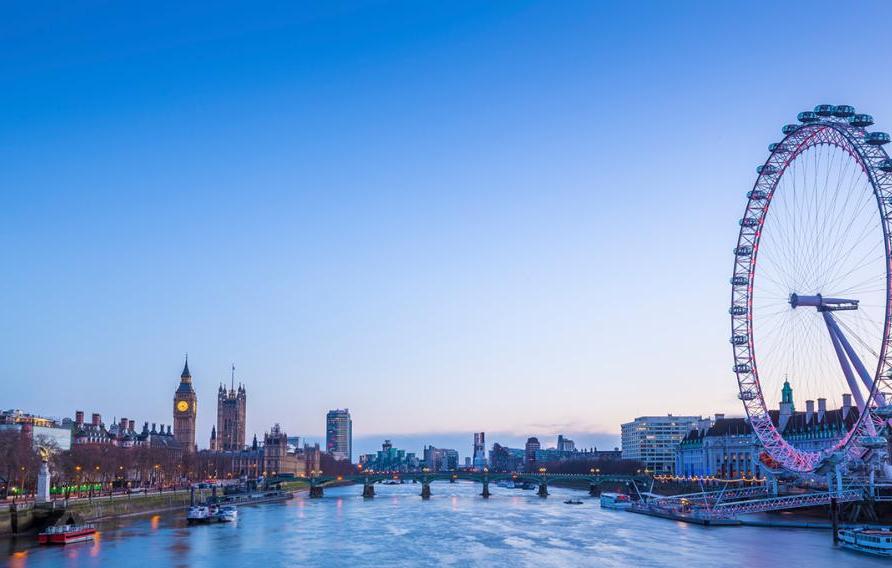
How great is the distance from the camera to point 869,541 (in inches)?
2726

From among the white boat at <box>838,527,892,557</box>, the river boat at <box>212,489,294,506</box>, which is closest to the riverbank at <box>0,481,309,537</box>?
the river boat at <box>212,489,294,506</box>

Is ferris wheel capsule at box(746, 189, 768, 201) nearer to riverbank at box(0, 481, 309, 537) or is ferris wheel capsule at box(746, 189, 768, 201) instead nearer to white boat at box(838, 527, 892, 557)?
white boat at box(838, 527, 892, 557)

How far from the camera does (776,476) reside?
105375mm

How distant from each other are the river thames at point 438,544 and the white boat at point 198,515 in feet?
5.43

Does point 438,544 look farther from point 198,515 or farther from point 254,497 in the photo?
point 254,497

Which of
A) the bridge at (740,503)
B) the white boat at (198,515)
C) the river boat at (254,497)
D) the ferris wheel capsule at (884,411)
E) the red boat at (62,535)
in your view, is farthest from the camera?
the river boat at (254,497)

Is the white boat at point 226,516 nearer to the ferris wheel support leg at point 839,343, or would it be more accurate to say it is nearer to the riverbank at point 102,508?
the riverbank at point 102,508

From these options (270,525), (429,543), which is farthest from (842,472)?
(270,525)

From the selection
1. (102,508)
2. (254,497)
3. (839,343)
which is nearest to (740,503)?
(839,343)

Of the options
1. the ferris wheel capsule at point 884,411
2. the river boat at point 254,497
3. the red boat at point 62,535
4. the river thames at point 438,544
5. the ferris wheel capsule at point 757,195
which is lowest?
the river boat at point 254,497

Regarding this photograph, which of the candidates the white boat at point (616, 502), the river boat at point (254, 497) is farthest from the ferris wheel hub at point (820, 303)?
the river boat at point (254, 497)

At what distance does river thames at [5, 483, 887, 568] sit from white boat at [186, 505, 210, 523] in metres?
1.66

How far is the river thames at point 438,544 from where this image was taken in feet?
226

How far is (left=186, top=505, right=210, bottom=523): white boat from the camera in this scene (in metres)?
105
